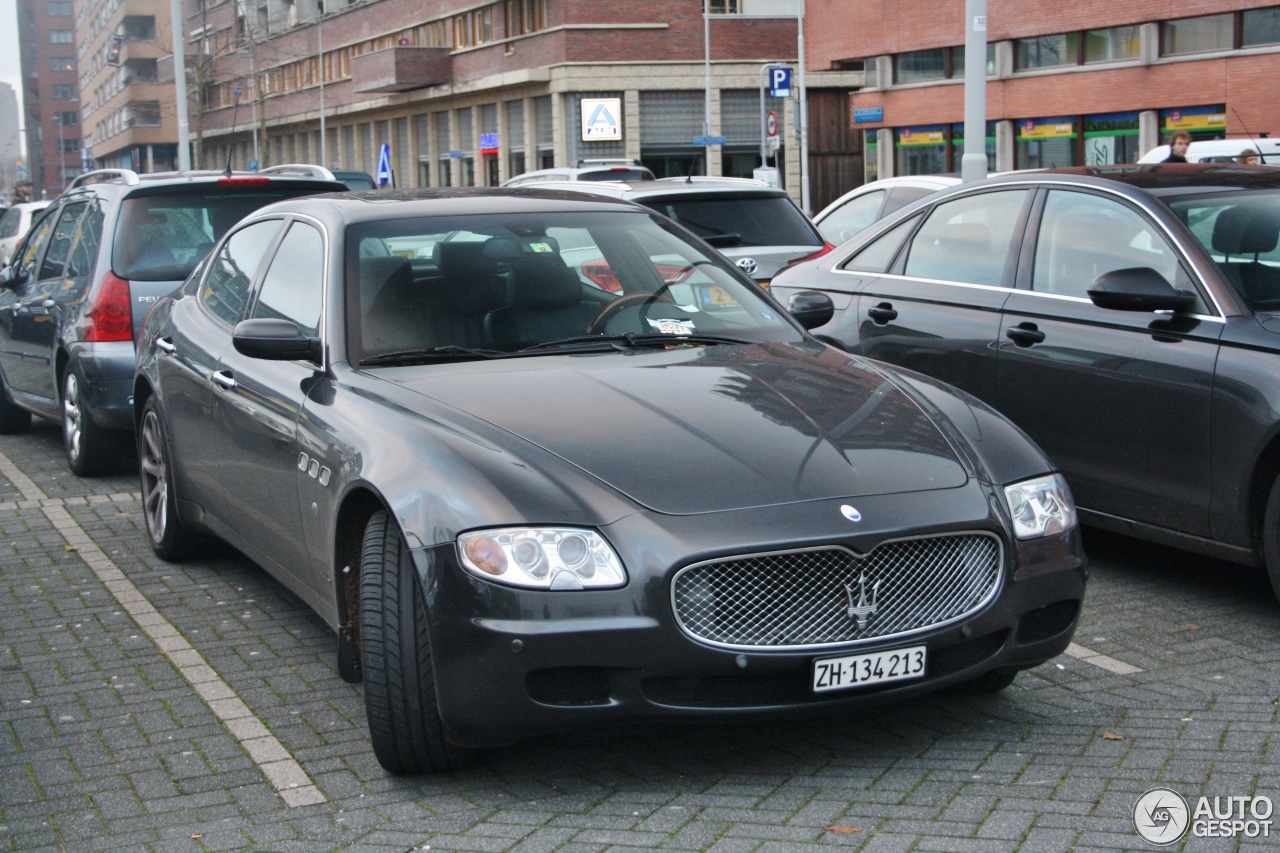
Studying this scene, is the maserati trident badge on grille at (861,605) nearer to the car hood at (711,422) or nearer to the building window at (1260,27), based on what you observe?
the car hood at (711,422)

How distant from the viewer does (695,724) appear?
4.05 metres

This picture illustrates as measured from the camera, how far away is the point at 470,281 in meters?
5.34

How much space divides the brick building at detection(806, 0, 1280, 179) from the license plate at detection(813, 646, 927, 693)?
24.4 metres

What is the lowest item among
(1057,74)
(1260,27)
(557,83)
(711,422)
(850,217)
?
(711,422)

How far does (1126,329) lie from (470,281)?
2.60 m

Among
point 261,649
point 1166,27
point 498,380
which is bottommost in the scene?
point 261,649

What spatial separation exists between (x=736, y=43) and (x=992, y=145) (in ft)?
56.6

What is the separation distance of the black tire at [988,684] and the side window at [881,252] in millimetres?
3283

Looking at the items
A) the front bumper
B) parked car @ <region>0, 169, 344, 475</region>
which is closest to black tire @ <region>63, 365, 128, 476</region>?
parked car @ <region>0, 169, 344, 475</region>

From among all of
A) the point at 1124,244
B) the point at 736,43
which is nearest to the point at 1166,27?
the point at 736,43

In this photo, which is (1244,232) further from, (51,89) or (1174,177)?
(51,89)

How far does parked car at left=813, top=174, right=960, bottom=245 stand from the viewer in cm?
1437

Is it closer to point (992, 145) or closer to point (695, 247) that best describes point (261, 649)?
point (695, 247)

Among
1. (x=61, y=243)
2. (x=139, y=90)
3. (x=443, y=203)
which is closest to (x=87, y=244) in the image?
(x=61, y=243)
